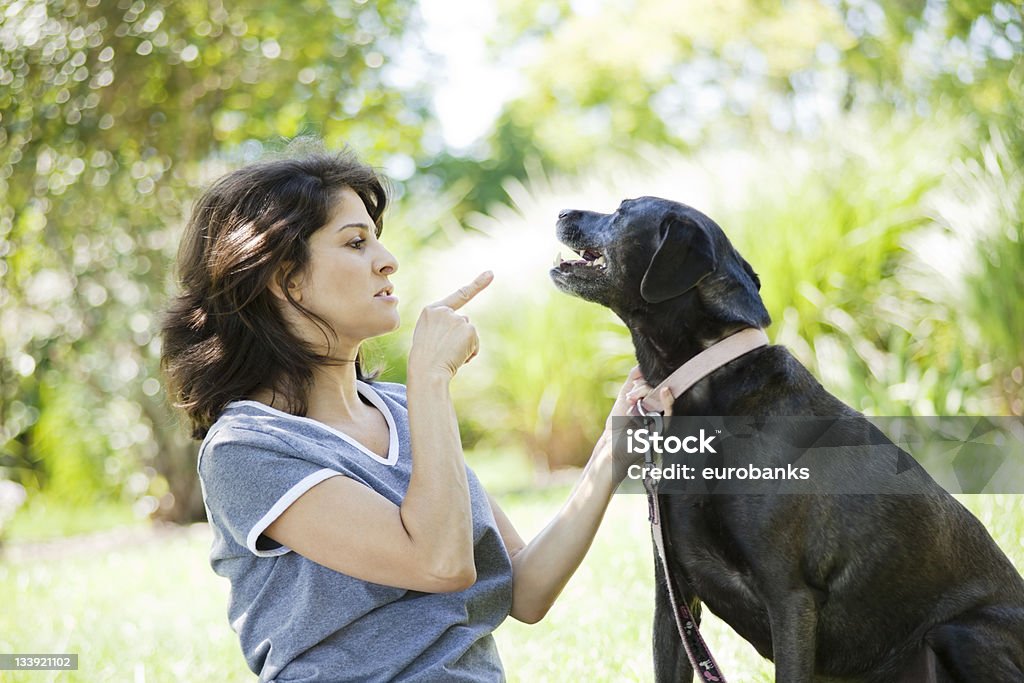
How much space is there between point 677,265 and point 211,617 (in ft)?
10.0

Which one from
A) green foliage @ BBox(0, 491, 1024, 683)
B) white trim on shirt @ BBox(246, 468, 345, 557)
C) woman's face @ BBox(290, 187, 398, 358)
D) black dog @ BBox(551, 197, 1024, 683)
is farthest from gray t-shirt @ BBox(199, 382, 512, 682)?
green foliage @ BBox(0, 491, 1024, 683)

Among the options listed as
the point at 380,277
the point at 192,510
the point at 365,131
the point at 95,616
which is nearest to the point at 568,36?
the point at 365,131

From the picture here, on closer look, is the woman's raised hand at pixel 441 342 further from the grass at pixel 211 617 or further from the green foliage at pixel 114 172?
the green foliage at pixel 114 172

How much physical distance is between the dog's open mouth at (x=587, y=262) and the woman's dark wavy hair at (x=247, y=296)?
60 centimetres

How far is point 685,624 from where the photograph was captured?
7.23ft

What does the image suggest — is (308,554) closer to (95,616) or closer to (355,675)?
(355,675)

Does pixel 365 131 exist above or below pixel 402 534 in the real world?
below

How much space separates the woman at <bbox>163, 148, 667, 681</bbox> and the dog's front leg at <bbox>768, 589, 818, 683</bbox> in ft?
1.51

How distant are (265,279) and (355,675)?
2.80ft

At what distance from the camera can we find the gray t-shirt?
1914 mm

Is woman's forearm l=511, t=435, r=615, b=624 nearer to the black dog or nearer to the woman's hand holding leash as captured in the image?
the woman's hand holding leash

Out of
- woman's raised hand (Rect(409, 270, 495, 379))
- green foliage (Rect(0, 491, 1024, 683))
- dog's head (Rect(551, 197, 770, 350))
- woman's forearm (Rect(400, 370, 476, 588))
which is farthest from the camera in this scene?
green foliage (Rect(0, 491, 1024, 683))

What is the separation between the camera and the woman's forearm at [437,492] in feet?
6.09

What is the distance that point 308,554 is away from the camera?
190 cm
